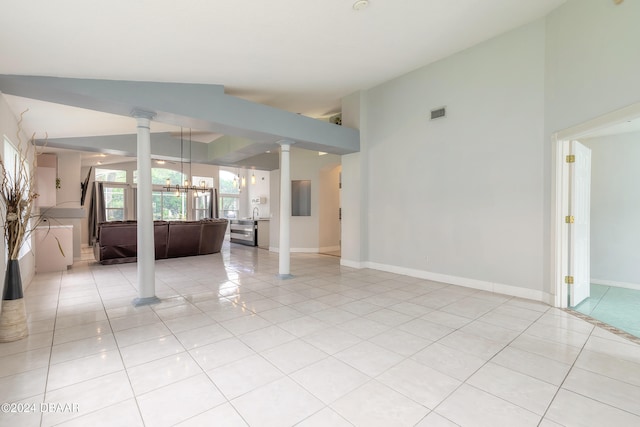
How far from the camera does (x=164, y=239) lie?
265 inches

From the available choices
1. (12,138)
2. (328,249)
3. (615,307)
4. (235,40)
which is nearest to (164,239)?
(12,138)

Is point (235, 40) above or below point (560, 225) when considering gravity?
above

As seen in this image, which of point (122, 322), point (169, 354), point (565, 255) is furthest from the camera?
point (565, 255)

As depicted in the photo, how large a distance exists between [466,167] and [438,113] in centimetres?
106

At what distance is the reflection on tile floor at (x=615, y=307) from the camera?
A: 3.03 meters

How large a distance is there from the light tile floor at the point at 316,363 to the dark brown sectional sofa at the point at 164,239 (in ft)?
7.71

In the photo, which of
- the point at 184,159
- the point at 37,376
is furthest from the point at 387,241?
the point at 184,159

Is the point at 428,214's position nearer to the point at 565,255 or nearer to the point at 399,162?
the point at 399,162

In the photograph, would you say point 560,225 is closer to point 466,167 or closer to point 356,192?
point 466,167

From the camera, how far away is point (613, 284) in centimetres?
448

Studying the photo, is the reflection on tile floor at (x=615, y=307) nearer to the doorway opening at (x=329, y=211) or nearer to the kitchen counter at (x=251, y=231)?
the doorway opening at (x=329, y=211)

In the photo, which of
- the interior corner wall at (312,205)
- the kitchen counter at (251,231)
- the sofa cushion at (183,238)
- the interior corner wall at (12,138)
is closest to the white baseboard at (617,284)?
the interior corner wall at (312,205)

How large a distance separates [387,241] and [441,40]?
344 cm

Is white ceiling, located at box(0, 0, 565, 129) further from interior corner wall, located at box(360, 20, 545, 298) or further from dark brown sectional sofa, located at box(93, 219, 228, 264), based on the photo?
dark brown sectional sofa, located at box(93, 219, 228, 264)
